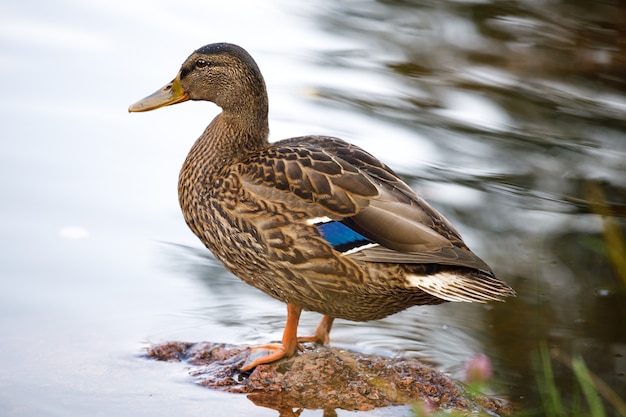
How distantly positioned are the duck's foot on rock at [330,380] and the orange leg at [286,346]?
0.03m

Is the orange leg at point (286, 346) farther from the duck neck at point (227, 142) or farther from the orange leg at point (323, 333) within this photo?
the duck neck at point (227, 142)

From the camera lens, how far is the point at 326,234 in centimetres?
468

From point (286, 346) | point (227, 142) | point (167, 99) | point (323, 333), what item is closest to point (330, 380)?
point (286, 346)

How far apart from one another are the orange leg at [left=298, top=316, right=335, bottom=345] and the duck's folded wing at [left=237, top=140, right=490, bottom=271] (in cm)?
63

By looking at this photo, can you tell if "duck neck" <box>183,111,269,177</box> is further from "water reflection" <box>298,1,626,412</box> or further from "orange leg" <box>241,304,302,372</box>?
"water reflection" <box>298,1,626,412</box>

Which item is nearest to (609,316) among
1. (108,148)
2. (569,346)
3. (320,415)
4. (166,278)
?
(569,346)

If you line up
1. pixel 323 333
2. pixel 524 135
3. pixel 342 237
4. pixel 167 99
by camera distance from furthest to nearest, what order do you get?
pixel 524 135, pixel 167 99, pixel 323 333, pixel 342 237

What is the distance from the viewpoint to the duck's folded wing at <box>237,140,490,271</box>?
4.55 m

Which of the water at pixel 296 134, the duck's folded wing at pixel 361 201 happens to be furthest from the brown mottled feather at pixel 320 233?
the water at pixel 296 134

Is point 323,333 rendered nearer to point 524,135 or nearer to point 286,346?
point 286,346

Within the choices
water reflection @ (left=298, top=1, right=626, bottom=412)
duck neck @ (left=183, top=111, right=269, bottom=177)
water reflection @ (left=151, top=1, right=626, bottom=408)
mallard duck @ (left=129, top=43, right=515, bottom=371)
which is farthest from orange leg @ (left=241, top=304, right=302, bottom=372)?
water reflection @ (left=298, top=1, right=626, bottom=412)

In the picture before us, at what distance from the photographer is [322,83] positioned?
841 centimetres

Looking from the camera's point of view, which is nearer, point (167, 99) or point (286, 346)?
point (286, 346)

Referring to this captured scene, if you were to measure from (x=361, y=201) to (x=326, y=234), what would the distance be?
213 millimetres
